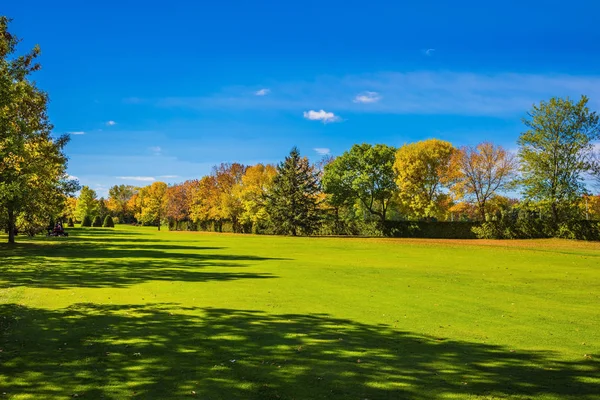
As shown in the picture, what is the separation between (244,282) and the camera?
16.5m

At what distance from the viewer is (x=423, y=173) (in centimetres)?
6756

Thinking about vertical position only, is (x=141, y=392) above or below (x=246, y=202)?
below

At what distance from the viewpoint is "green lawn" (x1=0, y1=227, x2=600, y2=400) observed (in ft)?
19.8

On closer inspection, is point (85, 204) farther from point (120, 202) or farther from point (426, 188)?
point (426, 188)

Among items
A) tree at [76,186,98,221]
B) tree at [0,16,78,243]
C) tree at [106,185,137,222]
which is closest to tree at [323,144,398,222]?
tree at [0,16,78,243]

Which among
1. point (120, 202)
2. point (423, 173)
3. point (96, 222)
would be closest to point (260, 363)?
point (423, 173)

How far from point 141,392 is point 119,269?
16459mm

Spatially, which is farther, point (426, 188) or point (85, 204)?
point (85, 204)

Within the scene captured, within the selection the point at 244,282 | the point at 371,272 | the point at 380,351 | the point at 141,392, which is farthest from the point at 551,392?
the point at 371,272

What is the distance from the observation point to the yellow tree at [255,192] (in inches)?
3066

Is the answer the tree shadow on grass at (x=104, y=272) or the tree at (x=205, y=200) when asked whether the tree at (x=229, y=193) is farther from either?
the tree shadow on grass at (x=104, y=272)

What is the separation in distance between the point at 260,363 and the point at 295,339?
1573mm

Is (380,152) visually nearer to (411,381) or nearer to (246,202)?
(246,202)

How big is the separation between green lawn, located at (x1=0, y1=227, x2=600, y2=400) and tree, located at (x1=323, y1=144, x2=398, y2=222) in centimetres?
5679
